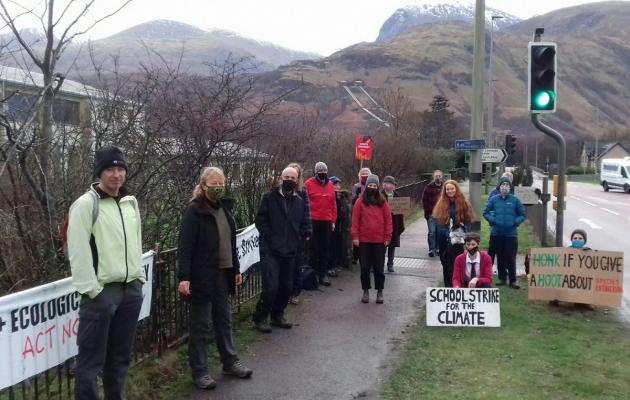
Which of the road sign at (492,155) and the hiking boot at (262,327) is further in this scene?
the road sign at (492,155)

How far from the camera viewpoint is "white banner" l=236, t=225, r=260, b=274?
722 cm

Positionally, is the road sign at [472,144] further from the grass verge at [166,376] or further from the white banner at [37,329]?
the white banner at [37,329]

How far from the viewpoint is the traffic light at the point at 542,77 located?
8.66 metres

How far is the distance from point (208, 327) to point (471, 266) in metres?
3.93

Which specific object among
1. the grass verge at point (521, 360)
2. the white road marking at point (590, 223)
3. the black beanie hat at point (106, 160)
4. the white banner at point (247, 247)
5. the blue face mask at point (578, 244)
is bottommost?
the white road marking at point (590, 223)

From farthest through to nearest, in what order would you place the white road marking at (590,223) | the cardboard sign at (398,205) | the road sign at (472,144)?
the white road marking at (590,223) → the cardboard sign at (398,205) → the road sign at (472,144)

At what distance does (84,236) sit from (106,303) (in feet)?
1.59

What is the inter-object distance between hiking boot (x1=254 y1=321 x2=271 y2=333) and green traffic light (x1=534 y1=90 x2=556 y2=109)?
4.84 metres

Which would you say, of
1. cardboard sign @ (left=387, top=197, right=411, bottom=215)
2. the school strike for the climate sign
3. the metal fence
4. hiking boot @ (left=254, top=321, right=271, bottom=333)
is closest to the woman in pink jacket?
hiking boot @ (left=254, top=321, right=271, bottom=333)

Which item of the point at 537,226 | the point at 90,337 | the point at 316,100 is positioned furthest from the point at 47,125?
the point at 316,100

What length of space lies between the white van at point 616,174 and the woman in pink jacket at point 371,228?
136ft

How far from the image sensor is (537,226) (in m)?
15.4

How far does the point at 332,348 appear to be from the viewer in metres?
6.59

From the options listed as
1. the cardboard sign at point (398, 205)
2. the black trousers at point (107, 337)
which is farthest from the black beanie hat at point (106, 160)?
the cardboard sign at point (398, 205)
